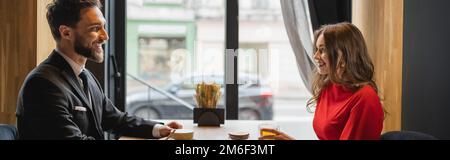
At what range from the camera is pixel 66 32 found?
1.57 meters

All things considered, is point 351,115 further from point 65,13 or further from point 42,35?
point 42,35

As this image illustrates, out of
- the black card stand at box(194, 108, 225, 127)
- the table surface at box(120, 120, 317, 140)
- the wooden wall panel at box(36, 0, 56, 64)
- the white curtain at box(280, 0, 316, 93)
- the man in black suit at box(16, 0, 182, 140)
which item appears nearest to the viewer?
the man in black suit at box(16, 0, 182, 140)

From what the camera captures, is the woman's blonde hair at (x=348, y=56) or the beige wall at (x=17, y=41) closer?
the woman's blonde hair at (x=348, y=56)

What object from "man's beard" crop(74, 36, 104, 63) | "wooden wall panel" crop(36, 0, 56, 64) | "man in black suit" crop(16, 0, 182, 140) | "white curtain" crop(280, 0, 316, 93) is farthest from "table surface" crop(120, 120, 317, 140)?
"wooden wall panel" crop(36, 0, 56, 64)

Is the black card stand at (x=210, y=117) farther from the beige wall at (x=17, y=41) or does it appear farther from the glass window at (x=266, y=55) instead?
the beige wall at (x=17, y=41)

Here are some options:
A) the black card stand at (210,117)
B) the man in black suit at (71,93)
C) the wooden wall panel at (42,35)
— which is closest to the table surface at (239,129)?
the black card stand at (210,117)

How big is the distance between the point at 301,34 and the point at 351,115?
121 centimetres

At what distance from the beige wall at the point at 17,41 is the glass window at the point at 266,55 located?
1288 millimetres

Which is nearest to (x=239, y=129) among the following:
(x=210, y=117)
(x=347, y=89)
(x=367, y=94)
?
(x=210, y=117)

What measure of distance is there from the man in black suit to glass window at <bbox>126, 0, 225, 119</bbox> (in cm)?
96

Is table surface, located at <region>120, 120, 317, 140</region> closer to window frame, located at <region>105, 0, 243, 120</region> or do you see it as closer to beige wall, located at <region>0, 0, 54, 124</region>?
window frame, located at <region>105, 0, 243, 120</region>

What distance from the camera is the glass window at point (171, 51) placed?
9.16 ft

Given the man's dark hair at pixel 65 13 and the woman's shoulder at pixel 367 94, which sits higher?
the man's dark hair at pixel 65 13

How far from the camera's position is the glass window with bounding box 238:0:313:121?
277cm
